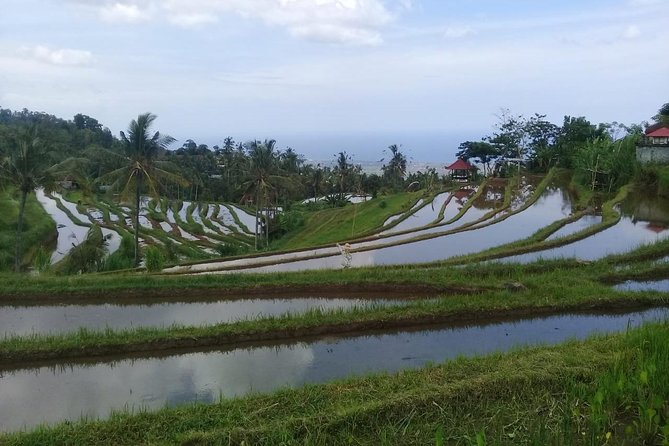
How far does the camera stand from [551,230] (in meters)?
20.8

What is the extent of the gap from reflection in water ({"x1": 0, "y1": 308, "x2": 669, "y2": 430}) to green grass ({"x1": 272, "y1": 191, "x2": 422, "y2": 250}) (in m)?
14.0

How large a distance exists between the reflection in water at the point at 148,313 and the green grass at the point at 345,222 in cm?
1161

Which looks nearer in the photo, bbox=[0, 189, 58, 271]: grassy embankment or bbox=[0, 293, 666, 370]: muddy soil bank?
bbox=[0, 293, 666, 370]: muddy soil bank

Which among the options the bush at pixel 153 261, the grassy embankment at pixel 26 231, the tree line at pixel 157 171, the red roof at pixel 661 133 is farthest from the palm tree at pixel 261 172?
the red roof at pixel 661 133

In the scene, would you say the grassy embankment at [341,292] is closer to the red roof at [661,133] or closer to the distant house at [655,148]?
the distant house at [655,148]

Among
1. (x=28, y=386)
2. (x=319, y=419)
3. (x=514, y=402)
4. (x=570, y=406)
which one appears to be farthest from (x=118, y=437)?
(x=570, y=406)

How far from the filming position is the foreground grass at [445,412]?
19.4 ft

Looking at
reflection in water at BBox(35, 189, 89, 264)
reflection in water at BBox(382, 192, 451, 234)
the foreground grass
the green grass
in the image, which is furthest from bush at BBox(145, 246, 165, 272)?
reflection in water at BBox(35, 189, 89, 264)

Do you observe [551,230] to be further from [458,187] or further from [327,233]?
[458,187]

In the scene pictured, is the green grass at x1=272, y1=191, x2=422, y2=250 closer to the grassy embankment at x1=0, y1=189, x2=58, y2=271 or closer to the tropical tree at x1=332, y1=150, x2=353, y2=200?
the tropical tree at x1=332, y1=150, x2=353, y2=200

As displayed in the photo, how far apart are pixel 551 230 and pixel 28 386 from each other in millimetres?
18516

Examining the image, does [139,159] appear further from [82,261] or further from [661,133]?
[661,133]

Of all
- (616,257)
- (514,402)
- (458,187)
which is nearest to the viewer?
(514,402)

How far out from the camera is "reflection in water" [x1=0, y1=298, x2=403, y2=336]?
11.1 meters
